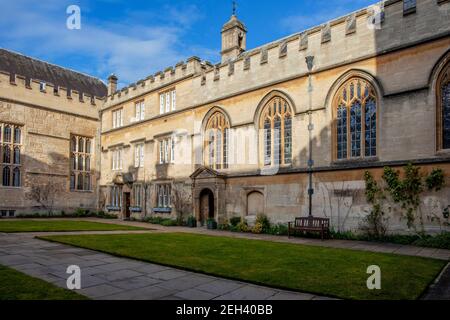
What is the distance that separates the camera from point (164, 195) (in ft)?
70.9

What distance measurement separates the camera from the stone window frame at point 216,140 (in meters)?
18.3

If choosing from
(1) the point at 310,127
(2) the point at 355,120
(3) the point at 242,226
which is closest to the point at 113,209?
(3) the point at 242,226

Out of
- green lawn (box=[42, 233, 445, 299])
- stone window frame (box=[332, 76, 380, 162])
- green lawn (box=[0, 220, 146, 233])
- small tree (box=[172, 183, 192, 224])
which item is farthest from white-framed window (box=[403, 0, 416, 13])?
green lawn (box=[0, 220, 146, 233])

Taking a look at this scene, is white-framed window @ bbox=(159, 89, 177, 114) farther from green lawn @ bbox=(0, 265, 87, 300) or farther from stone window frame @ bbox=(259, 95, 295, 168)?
green lawn @ bbox=(0, 265, 87, 300)

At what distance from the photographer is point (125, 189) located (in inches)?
966

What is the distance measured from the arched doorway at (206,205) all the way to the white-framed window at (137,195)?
6040 millimetres

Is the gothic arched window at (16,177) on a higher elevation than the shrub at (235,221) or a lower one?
higher

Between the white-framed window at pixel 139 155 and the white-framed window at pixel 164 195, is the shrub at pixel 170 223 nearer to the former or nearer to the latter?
the white-framed window at pixel 164 195

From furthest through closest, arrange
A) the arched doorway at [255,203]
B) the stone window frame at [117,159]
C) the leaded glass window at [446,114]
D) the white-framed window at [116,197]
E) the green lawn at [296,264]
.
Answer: the stone window frame at [117,159]
the white-framed window at [116,197]
the arched doorway at [255,203]
the leaded glass window at [446,114]
the green lawn at [296,264]

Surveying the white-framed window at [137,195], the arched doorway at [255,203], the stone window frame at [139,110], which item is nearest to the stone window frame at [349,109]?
the arched doorway at [255,203]

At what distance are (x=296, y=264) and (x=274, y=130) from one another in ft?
31.5

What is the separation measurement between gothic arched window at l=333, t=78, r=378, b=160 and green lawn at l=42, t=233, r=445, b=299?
5219 mm

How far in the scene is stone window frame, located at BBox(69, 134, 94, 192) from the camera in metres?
26.7

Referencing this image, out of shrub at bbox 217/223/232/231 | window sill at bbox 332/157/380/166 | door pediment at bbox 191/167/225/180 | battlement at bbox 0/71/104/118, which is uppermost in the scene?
battlement at bbox 0/71/104/118
